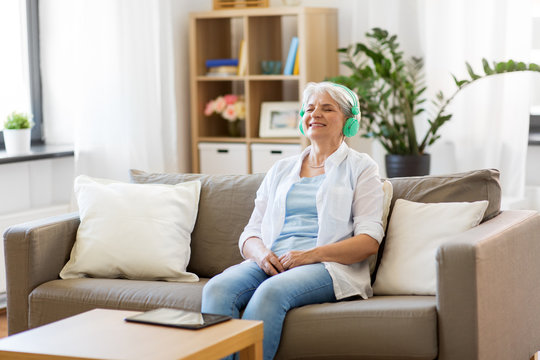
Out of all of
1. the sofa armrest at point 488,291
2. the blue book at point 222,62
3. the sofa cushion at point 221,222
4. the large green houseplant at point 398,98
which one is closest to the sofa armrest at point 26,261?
the sofa cushion at point 221,222

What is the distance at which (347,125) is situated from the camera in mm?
2914

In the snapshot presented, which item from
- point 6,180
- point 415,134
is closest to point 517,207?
point 415,134

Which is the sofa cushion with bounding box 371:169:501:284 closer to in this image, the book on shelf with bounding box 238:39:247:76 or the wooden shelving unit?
the wooden shelving unit

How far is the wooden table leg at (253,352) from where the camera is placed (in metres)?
2.24

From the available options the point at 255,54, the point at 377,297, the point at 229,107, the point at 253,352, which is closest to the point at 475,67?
the point at 255,54

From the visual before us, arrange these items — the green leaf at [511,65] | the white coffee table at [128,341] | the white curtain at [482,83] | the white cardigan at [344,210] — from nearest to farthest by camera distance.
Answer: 1. the white coffee table at [128,341]
2. the white cardigan at [344,210]
3. the green leaf at [511,65]
4. the white curtain at [482,83]

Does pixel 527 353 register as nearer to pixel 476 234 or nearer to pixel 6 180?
pixel 476 234

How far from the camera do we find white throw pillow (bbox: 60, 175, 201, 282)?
3057mm

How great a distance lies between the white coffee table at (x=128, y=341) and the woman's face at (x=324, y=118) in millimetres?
846

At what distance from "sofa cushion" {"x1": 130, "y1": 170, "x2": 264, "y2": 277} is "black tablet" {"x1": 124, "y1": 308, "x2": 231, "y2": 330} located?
0.78 m

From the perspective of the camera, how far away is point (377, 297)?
8.93 feet

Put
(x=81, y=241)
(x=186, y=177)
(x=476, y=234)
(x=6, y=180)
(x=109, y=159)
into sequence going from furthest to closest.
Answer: (x=109, y=159) < (x=6, y=180) < (x=186, y=177) < (x=81, y=241) < (x=476, y=234)

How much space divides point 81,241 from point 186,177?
1.57 feet

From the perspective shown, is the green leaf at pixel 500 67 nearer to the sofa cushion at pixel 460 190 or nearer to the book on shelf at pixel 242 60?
the sofa cushion at pixel 460 190
